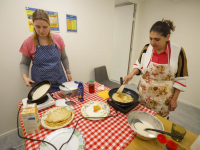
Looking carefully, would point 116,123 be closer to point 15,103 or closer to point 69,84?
point 69,84

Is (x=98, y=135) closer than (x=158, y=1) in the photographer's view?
Yes

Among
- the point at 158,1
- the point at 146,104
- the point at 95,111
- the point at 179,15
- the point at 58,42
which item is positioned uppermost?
the point at 158,1

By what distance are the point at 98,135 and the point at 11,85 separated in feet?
5.42

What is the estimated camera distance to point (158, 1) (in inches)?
104

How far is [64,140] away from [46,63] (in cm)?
97

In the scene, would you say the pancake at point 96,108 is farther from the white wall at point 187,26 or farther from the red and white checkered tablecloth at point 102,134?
the white wall at point 187,26

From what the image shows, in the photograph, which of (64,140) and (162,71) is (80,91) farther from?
(162,71)

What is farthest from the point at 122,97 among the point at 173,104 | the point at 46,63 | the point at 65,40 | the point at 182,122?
the point at 182,122

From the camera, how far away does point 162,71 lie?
112 cm

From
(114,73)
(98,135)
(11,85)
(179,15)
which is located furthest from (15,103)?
(179,15)

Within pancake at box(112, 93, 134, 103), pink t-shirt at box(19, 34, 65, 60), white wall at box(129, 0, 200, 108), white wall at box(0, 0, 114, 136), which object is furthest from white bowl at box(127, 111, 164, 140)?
white wall at box(129, 0, 200, 108)

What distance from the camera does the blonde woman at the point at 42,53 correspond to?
1165 mm

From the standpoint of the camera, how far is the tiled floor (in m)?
1.62

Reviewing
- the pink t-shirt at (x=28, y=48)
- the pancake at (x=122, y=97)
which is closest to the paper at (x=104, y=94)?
the pancake at (x=122, y=97)
